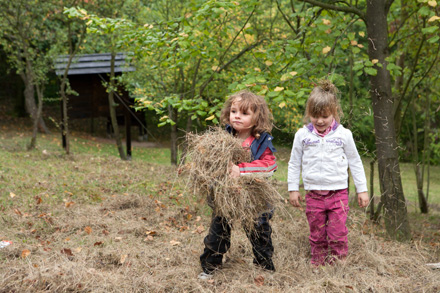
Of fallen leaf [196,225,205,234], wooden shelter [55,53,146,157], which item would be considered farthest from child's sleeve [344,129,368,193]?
wooden shelter [55,53,146,157]

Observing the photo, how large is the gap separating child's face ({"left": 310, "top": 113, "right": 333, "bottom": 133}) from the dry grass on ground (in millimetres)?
869

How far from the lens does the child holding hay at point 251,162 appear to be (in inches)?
138

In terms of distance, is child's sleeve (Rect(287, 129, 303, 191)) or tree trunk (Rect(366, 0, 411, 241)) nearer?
child's sleeve (Rect(287, 129, 303, 191))

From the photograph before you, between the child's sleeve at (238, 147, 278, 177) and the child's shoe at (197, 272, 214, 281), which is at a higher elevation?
the child's sleeve at (238, 147, 278, 177)

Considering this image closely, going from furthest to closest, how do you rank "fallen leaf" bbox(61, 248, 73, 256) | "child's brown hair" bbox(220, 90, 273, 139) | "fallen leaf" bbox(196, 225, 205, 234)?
1. "fallen leaf" bbox(196, 225, 205, 234)
2. "fallen leaf" bbox(61, 248, 73, 256)
3. "child's brown hair" bbox(220, 90, 273, 139)

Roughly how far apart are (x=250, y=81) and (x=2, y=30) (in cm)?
1018

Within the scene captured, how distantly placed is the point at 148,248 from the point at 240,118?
1.89 meters

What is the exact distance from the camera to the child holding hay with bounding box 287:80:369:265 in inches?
152

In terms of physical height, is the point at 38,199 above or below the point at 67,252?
above

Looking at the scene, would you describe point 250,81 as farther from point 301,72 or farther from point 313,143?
point 313,143

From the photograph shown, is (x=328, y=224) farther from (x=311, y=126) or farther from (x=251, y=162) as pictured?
(x=251, y=162)

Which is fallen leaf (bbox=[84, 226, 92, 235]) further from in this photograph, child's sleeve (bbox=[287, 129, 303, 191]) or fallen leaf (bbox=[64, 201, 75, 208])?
child's sleeve (bbox=[287, 129, 303, 191])

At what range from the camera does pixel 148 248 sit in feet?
15.1

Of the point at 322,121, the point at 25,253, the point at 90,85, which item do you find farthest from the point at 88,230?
the point at 90,85
